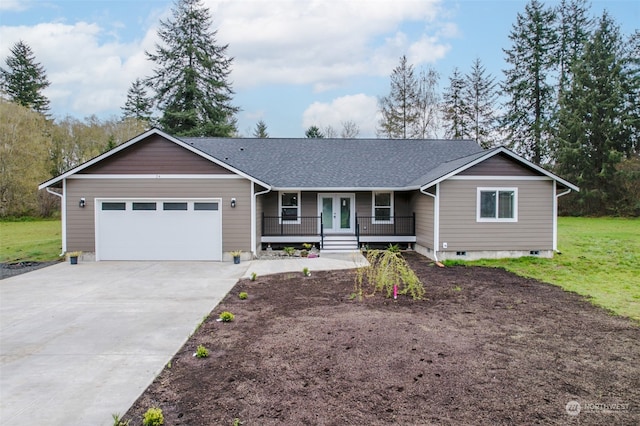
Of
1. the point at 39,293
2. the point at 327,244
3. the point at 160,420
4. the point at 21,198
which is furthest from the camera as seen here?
the point at 21,198

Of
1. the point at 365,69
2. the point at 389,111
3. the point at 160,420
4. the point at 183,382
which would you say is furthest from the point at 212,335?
the point at 389,111

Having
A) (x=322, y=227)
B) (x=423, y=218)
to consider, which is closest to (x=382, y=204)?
(x=423, y=218)

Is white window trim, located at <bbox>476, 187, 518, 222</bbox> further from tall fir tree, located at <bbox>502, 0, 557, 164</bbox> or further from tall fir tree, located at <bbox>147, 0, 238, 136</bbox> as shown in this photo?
tall fir tree, located at <bbox>147, 0, 238, 136</bbox>

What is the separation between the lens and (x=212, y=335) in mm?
5656

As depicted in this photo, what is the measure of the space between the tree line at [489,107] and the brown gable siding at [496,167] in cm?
1785

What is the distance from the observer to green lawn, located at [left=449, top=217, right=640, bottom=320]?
307 inches

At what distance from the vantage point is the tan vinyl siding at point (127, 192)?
1261 cm

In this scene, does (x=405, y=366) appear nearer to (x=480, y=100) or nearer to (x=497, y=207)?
(x=497, y=207)

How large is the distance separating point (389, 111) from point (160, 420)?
29292 millimetres

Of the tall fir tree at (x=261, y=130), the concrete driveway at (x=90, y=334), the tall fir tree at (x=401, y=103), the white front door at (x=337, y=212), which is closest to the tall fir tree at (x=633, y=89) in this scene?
the tall fir tree at (x=401, y=103)

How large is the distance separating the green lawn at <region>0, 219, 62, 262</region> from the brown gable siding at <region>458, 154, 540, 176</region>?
14348mm

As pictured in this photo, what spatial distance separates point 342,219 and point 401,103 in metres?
17.4

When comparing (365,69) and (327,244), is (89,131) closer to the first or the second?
(365,69)

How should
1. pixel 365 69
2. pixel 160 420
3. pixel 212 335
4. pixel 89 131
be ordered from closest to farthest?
1. pixel 160 420
2. pixel 212 335
3. pixel 365 69
4. pixel 89 131
